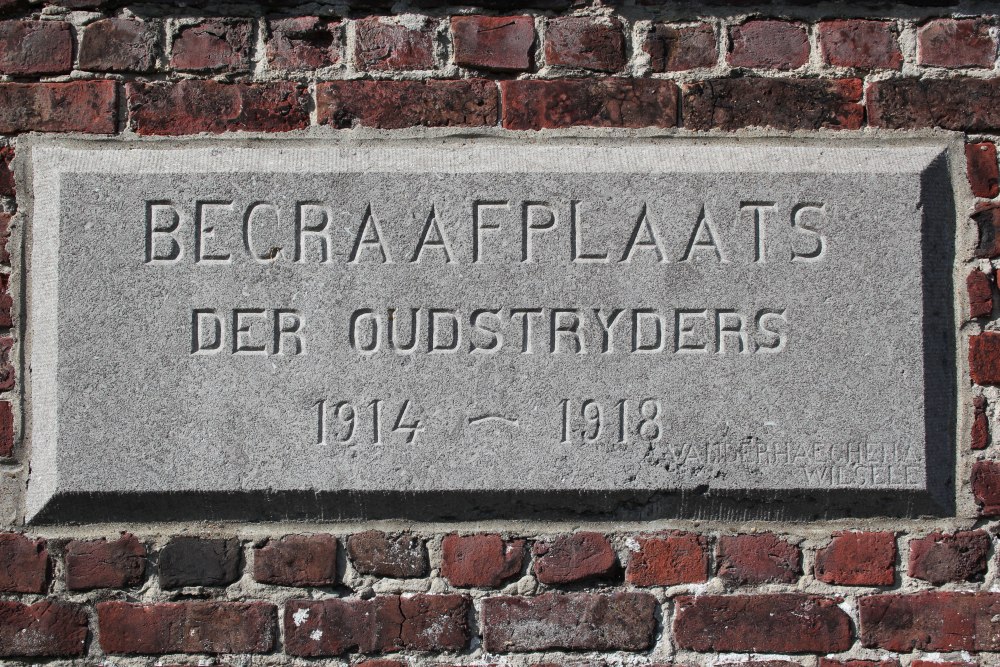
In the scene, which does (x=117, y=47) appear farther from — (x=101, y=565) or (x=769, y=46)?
(x=769, y=46)

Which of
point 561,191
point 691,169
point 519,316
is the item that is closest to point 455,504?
point 519,316

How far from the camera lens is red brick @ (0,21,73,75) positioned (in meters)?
1.62

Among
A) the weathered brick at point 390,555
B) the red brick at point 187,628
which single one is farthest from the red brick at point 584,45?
the red brick at point 187,628

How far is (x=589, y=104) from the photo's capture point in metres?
1.62

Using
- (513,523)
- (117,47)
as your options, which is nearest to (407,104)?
(117,47)

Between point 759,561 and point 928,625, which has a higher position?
point 759,561

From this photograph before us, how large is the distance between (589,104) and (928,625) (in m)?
1.17

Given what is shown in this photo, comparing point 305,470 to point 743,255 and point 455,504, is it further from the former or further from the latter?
point 743,255

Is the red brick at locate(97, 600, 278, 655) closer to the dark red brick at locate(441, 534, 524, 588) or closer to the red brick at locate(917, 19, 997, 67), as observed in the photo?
the dark red brick at locate(441, 534, 524, 588)

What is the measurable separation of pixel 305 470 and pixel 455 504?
0.94ft

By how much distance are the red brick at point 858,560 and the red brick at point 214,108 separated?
1296 millimetres

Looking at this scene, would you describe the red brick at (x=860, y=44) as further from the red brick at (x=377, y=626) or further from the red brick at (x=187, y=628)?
the red brick at (x=187, y=628)

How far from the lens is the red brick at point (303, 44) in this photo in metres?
1.63

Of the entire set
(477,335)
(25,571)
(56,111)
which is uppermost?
(56,111)
